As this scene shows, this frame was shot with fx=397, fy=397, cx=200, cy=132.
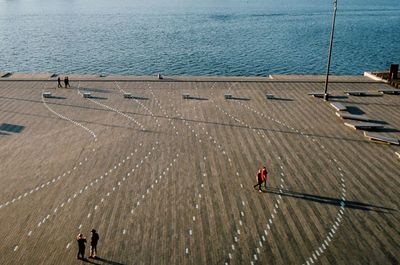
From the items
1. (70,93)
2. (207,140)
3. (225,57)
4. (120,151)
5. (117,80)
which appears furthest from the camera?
(225,57)

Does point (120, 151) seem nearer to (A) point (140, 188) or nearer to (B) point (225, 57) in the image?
(A) point (140, 188)

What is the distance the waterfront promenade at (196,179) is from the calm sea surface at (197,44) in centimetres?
3425

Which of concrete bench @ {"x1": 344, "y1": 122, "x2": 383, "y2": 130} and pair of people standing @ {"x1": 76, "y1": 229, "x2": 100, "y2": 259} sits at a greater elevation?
concrete bench @ {"x1": 344, "y1": 122, "x2": 383, "y2": 130}

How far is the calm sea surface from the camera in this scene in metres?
79.4

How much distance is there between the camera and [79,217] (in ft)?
75.2

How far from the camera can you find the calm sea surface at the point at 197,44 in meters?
79.4

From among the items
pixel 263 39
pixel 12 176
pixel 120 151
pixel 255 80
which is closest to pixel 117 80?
pixel 255 80

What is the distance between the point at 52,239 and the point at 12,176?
29.6 ft

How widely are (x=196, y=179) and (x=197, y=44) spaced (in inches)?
3104

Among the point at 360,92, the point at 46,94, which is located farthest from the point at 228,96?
the point at 46,94

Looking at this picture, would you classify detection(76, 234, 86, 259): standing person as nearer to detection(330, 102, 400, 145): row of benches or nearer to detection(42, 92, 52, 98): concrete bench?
detection(330, 102, 400, 145): row of benches

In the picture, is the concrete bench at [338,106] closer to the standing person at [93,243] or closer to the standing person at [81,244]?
the standing person at [93,243]

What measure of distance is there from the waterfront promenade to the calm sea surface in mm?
34254

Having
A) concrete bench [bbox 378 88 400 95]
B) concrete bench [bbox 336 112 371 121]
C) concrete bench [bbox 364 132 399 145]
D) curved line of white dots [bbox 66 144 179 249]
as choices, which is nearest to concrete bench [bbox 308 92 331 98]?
concrete bench [bbox 336 112 371 121]
